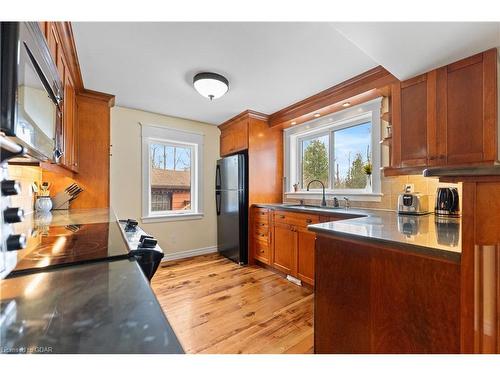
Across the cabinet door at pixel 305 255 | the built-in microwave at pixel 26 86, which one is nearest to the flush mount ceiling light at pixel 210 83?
the built-in microwave at pixel 26 86

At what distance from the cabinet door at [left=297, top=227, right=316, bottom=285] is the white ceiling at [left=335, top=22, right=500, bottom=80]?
5.67 feet

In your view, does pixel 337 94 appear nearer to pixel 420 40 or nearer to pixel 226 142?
pixel 420 40

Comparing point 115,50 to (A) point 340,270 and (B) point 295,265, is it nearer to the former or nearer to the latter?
(A) point 340,270

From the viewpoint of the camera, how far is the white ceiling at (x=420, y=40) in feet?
4.37

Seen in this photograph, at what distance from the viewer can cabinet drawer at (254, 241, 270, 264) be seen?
3.13 meters

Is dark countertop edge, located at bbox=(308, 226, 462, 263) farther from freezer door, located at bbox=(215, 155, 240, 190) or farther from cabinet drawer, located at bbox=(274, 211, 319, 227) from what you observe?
freezer door, located at bbox=(215, 155, 240, 190)

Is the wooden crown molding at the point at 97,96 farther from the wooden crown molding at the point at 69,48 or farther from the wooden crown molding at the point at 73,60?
the wooden crown molding at the point at 69,48

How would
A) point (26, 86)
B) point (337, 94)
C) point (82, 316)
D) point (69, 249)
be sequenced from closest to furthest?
point (82, 316), point (26, 86), point (69, 249), point (337, 94)

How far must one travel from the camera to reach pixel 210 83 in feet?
7.28

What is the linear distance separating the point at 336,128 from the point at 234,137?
60.1 inches

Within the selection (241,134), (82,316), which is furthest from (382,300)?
(241,134)

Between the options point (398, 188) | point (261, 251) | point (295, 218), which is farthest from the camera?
point (261, 251)

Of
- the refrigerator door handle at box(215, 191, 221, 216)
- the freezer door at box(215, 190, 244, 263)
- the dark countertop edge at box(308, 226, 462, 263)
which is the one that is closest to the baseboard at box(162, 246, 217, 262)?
Answer: the freezer door at box(215, 190, 244, 263)
